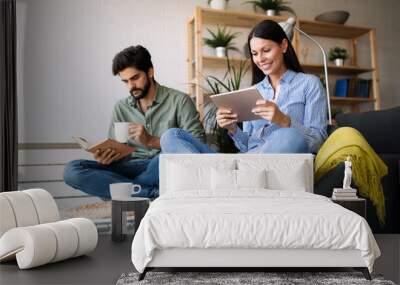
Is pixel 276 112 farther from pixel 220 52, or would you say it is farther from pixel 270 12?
pixel 270 12

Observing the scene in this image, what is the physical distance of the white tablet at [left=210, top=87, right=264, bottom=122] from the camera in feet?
10.8

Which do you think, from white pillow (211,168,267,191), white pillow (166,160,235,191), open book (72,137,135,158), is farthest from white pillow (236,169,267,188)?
open book (72,137,135,158)

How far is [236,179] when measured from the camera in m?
3.18

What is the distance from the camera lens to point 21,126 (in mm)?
4062

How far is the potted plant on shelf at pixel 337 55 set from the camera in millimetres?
4926

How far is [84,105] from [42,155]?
0.54 meters

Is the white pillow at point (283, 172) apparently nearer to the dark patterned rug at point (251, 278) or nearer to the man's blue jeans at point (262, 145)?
the man's blue jeans at point (262, 145)

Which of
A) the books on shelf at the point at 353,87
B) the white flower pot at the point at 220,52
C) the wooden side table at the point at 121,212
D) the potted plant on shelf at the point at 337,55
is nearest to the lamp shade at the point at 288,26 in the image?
the white flower pot at the point at 220,52

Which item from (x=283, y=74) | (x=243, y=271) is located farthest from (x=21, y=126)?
(x=243, y=271)

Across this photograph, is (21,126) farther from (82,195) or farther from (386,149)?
(386,149)

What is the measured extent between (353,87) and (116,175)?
99.3 inches

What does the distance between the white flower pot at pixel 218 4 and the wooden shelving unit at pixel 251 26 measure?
64 millimetres

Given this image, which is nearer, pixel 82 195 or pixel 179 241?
pixel 179 241

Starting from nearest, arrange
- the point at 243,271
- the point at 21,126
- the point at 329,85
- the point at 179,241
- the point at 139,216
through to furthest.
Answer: the point at 179,241
the point at 243,271
the point at 139,216
the point at 21,126
the point at 329,85
